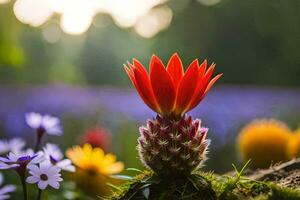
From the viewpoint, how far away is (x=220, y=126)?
4.75 meters

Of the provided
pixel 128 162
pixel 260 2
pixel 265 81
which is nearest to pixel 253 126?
pixel 128 162

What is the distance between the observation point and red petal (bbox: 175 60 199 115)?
1.05m

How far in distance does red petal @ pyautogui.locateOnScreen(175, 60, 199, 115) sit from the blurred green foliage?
8.44m

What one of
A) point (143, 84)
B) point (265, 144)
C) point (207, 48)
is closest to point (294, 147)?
point (265, 144)

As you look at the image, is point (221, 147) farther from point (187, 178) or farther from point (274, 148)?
point (187, 178)

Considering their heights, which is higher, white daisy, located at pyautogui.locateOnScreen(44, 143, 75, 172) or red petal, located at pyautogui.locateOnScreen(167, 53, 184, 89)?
red petal, located at pyautogui.locateOnScreen(167, 53, 184, 89)

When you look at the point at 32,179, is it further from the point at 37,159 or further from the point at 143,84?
the point at 143,84

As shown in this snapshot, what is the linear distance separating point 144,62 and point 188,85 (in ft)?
40.2

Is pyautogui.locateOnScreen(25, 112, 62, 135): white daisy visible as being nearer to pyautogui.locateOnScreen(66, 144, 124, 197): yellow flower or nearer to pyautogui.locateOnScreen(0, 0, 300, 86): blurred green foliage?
pyautogui.locateOnScreen(66, 144, 124, 197): yellow flower

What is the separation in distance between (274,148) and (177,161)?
1.39 meters

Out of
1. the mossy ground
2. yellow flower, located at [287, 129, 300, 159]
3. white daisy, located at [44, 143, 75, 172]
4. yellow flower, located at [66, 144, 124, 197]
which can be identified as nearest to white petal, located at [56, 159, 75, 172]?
white daisy, located at [44, 143, 75, 172]

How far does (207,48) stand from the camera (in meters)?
12.7

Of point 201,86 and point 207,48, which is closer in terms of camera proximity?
point 201,86

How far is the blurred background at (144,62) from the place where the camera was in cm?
465
